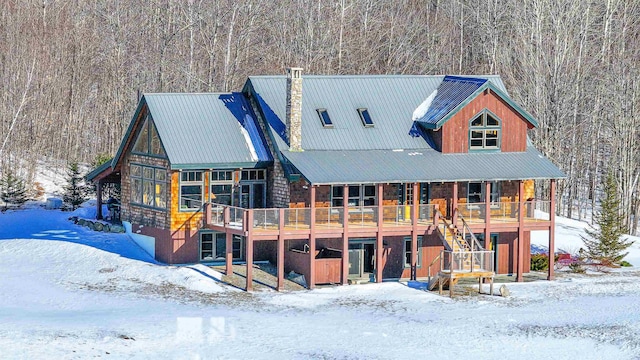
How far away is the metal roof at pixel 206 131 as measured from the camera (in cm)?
5362

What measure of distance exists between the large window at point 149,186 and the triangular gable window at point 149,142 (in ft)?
2.17

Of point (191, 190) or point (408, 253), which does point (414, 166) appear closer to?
point (408, 253)

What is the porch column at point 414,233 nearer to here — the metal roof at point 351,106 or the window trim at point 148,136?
the metal roof at point 351,106

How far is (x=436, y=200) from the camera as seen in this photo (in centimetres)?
5531

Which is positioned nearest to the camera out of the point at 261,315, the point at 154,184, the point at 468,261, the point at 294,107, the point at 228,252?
the point at 261,315

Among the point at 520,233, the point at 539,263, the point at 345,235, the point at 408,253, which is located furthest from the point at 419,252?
the point at 539,263

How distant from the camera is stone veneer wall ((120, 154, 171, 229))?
54.5 metres

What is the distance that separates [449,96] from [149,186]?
13196mm

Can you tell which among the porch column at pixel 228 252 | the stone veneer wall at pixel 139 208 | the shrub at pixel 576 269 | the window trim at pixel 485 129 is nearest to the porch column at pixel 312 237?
the porch column at pixel 228 252

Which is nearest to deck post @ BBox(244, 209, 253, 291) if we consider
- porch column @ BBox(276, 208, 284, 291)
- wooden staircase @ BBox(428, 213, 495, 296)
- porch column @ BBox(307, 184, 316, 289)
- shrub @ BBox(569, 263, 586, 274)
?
porch column @ BBox(276, 208, 284, 291)

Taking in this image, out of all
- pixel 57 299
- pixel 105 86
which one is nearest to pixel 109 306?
pixel 57 299

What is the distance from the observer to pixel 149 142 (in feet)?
182

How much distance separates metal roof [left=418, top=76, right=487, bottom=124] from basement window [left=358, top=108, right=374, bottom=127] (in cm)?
219

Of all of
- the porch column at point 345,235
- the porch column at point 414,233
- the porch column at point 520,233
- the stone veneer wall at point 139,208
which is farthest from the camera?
the porch column at point 520,233
